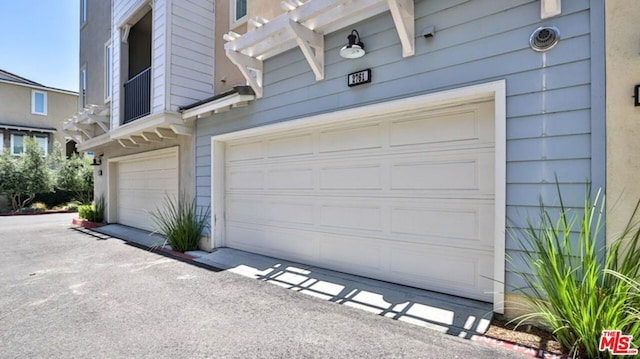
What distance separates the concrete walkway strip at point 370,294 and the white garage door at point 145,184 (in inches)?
120

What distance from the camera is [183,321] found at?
3.54 metres

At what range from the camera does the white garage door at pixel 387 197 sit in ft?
12.3

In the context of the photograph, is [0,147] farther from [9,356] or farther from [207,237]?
[9,356]

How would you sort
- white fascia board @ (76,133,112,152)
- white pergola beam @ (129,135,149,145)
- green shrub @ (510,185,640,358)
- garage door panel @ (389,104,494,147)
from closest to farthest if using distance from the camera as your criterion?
1. green shrub @ (510,185,640,358)
2. garage door panel @ (389,104,494,147)
3. white pergola beam @ (129,135,149,145)
4. white fascia board @ (76,133,112,152)

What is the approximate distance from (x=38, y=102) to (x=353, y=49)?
2436 centimetres

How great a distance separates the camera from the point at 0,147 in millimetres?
18547

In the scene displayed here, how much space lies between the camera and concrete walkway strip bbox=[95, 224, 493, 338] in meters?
3.31

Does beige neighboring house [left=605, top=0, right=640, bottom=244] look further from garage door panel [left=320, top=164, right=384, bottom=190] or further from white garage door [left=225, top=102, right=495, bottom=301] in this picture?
garage door panel [left=320, top=164, right=384, bottom=190]

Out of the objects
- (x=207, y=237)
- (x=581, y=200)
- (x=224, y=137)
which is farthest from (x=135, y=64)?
(x=581, y=200)

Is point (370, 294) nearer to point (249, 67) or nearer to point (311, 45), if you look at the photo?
point (311, 45)

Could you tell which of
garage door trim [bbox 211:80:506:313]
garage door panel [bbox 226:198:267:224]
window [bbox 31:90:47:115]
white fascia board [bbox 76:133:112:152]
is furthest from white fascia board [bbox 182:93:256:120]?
window [bbox 31:90:47:115]

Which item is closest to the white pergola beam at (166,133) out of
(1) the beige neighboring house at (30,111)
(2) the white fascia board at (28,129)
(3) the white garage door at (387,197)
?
(3) the white garage door at (387,197)

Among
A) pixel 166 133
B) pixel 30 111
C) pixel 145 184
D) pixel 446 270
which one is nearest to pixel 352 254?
pixel 446 270

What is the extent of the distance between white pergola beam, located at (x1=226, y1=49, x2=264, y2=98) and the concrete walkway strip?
2975 millimetres
